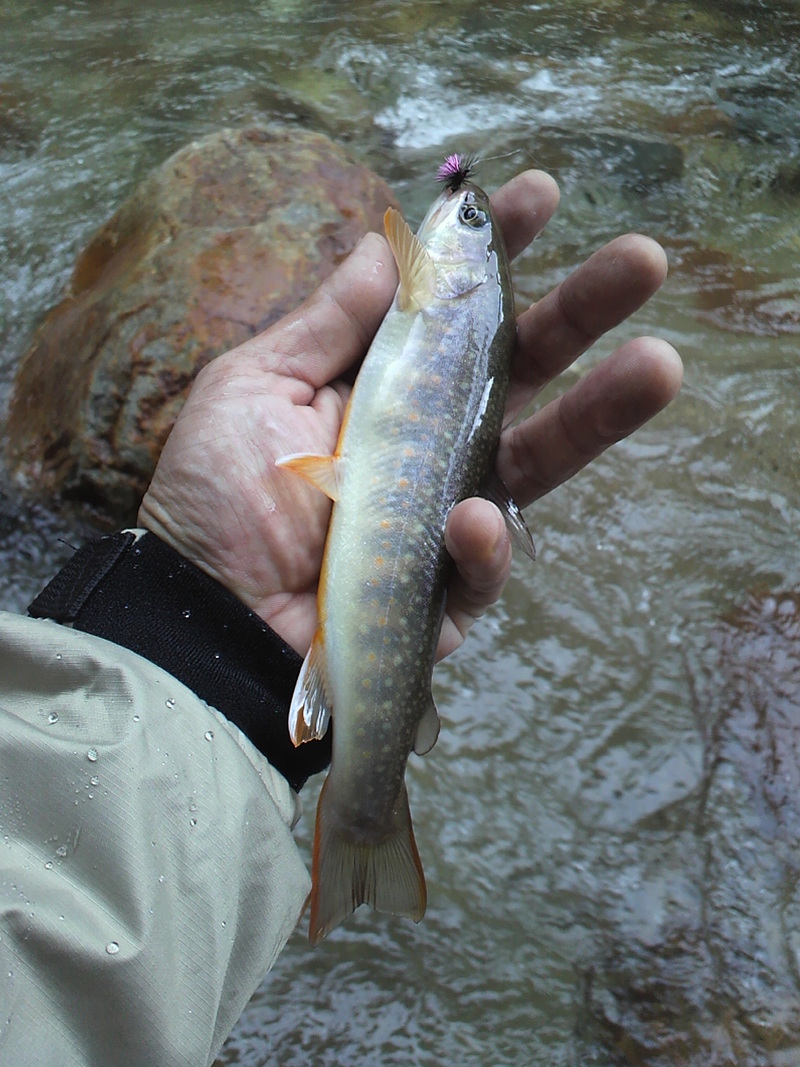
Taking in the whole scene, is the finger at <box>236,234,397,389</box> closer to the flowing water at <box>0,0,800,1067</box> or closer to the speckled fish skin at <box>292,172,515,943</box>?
the speckled fish skin at <box>292,172,515,943</box>

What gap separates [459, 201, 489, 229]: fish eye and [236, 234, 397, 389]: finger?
0.29m

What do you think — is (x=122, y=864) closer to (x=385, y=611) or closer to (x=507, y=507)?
(x=385, y=611)

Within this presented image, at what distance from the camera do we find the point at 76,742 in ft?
5.25

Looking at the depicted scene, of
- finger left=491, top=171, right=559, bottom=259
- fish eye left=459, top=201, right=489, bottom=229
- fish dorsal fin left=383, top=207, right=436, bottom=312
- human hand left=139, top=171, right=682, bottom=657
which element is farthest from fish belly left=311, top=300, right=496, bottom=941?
finger left=491, top=171, right=559, bottom=259

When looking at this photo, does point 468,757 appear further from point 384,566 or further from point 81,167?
point 81,167

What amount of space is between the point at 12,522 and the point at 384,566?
2.25m

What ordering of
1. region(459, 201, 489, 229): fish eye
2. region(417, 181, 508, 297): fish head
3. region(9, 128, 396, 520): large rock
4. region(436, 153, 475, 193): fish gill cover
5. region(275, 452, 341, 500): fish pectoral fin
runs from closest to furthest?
region(275, 452, 341, 500): fish pectoral fin < region(417, 181, 508, 297): fish head < region(459, 201, 489, 229): fish eye < region(436, 153, 475, 193): fish gill cover < region(9, 128, 396, 520): large rock

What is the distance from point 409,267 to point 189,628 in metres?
1.20

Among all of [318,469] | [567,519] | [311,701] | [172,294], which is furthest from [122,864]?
[567,519]

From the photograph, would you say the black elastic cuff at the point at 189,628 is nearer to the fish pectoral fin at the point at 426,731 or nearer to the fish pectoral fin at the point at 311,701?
the fish pectoral fin at the point at 311,701

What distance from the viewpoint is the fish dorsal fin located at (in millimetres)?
2496

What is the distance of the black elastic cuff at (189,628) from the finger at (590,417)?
0.91 meters

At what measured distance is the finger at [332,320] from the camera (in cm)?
263

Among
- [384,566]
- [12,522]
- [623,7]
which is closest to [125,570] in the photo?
[384,566]
